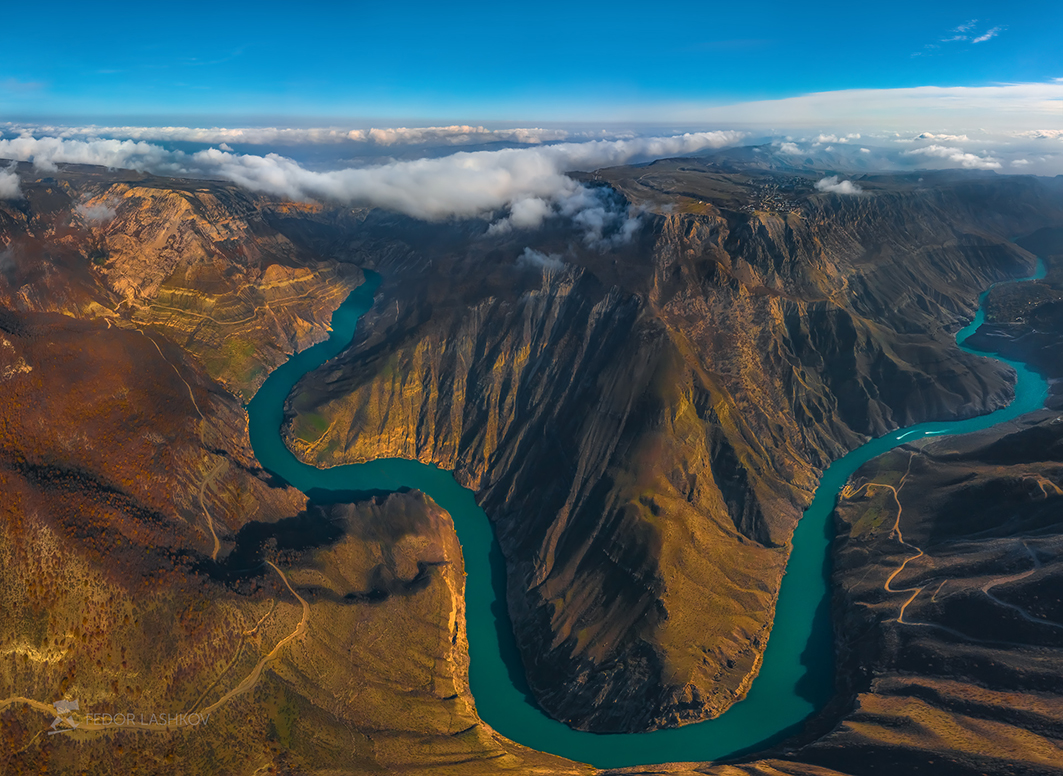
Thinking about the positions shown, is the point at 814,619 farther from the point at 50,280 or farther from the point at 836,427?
the point at 50,280

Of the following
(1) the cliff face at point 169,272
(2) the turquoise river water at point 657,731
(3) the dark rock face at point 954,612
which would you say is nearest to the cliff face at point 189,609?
(2) the turquoise river water at point 657,731

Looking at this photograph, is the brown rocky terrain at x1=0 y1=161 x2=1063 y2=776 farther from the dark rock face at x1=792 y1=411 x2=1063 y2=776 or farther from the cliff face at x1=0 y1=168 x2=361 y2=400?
the cliff face at x1=0 y1=168 x2=361 y2=400

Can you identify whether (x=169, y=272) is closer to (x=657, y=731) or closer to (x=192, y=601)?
(x=192, y=601)

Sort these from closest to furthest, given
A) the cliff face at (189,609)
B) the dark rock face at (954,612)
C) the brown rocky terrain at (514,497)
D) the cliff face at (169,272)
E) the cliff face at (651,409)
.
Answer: the cliff face at (189,609), the dark rock face at (954,612), the brown rocky terrain at (514,497), the cliff face at (651,409), the cliff face at (169,272)

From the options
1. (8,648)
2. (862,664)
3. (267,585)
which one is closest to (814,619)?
(862,664)

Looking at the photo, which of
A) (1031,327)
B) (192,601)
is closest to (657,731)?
(192,601)

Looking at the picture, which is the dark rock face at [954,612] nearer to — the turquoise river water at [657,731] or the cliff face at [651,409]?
the turquoise river water at [657,731]
